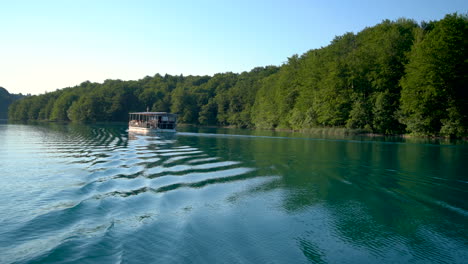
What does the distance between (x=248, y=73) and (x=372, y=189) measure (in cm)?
12402

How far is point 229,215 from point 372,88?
55550 millimetres

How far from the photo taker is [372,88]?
56.6 metres

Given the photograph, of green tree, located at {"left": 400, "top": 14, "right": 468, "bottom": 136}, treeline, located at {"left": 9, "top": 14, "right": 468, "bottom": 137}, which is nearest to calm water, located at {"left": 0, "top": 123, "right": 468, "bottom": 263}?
green tree, located at {"left": 400, "top": 14, "right": 468, "bottom": 136}

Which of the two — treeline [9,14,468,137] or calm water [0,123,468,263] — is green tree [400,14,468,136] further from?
calm water [0,123,468,263]

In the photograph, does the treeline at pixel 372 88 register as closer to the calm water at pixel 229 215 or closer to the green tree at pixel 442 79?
the green tree at pixel 442 79

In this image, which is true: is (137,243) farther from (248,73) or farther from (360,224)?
(248,73)

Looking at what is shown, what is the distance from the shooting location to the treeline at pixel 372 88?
137ft

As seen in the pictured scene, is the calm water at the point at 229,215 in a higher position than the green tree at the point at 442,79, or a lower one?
lower

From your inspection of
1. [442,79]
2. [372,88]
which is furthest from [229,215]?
[372,88]

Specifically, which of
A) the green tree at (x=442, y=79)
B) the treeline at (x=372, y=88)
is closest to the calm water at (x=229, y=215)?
the green tree at (x=442, y=79)

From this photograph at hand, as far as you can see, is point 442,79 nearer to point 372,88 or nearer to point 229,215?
point 372,88

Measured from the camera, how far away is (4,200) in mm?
8672

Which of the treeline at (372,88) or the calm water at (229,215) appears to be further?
the treeline at (372,88)

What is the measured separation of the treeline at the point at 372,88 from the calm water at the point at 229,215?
33596mm
